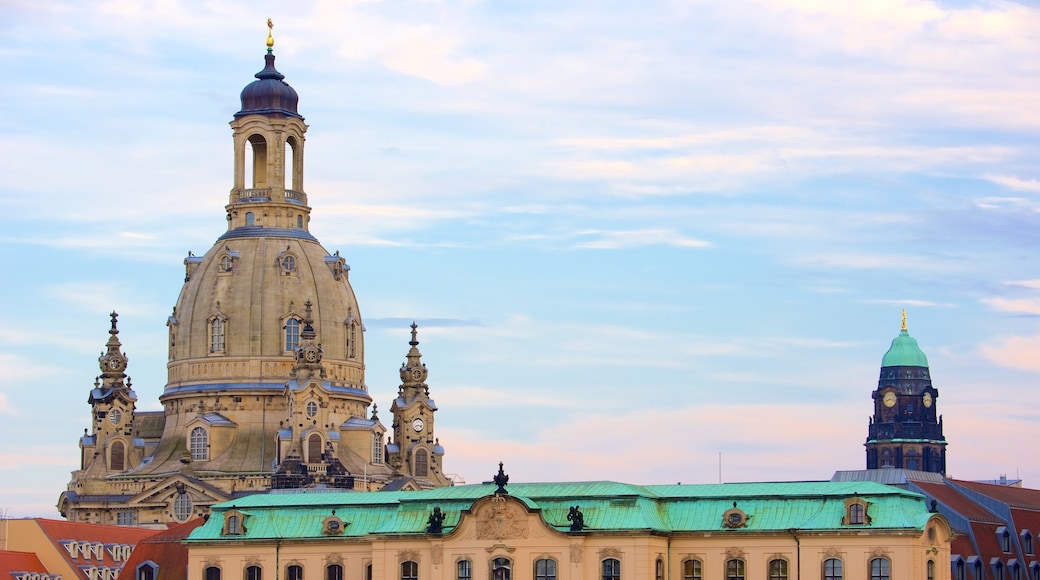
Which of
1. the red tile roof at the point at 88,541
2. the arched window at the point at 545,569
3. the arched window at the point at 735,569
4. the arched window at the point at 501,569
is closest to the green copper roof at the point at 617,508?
the arched window at the point at 735,569

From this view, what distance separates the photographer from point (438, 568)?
450ft

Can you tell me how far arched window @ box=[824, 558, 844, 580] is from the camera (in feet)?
433

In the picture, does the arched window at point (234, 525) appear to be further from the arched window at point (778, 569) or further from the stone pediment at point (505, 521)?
the arched window at point (778, 569)

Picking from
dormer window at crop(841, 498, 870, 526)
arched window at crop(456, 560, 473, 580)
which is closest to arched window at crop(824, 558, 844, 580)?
dormer window at crop(841, 498, 870, 526)

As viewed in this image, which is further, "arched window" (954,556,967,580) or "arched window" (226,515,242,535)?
"arched window" (954,556,967,580)

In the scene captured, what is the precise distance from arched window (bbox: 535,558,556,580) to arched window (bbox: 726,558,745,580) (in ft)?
31.2

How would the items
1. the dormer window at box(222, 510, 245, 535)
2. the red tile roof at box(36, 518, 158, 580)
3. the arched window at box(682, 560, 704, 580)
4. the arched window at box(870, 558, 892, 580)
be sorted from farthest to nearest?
1. the red tile roof at box(36, 518, 158, 580)
2. the dormer window at box(222, 510, 245, 535)
3. the arched window at box(682, 560, 704, 580)
4. the arched window at box(870, 558, 892, 580)

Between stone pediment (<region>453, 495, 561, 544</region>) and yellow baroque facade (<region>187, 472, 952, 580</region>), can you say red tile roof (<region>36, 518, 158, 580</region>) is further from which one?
stone pediment (<region>453, 495, 561, 544</region>)

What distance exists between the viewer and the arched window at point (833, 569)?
132 m

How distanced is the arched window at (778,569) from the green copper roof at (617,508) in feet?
5.73

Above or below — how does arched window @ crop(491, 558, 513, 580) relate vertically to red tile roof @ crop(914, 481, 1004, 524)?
below

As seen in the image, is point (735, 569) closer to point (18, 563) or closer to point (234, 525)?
point (234, 525)

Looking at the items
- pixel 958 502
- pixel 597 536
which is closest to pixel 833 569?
pixel 597 536

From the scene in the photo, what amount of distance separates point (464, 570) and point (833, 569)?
804 inches
